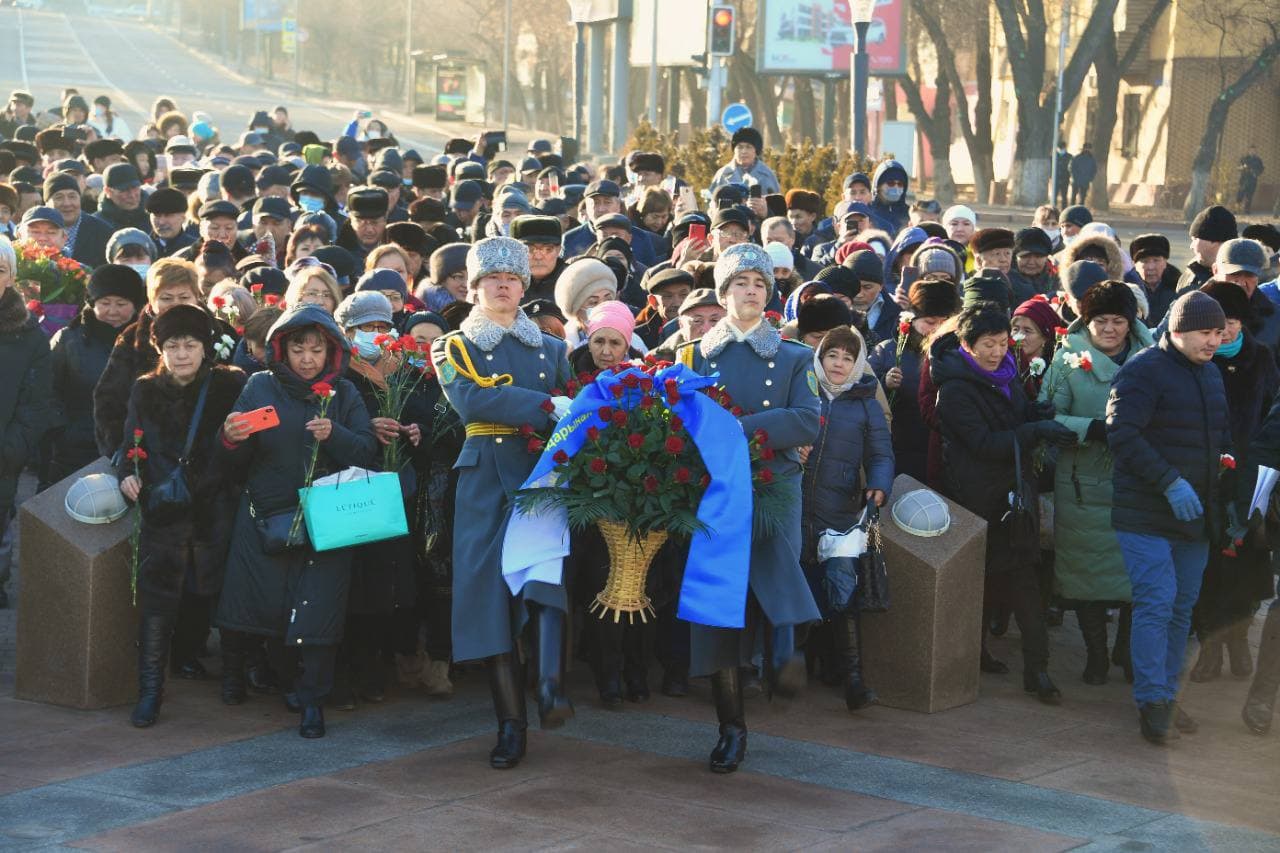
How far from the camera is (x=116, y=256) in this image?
502 inches

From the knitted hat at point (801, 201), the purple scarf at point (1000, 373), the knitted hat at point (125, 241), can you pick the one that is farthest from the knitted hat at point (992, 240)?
the knitted hat at point (125, 241)

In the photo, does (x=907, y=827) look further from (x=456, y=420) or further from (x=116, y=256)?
(x=116, y=256)

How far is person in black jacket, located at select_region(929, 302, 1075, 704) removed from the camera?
9.52 metres

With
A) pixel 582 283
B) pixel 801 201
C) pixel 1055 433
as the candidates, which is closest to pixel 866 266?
pixel 582 283

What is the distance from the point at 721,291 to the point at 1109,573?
2.54 m

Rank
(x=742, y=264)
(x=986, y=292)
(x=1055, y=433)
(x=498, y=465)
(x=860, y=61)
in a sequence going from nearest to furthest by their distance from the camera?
(x=498, y=465) < (x=742, y=264) < (x=1055, y=433) < (x=986, y=292) < (x=860, y=61)

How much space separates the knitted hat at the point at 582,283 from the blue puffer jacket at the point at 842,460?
59.8 inches

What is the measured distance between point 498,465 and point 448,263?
3656 mm

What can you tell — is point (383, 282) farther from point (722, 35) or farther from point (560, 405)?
point (722, 35)

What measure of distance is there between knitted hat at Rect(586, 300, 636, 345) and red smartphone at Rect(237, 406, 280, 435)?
1.55 m

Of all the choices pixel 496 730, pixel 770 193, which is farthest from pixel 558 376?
pixel 770 193

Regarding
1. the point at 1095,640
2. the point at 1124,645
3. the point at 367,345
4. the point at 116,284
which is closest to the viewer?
the point at 367,345

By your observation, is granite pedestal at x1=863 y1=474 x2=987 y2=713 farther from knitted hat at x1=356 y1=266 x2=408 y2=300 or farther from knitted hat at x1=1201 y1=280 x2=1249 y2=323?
knitted hat at x1=356 y1=266 x2=408 y2=300

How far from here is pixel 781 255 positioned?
1334 cm
